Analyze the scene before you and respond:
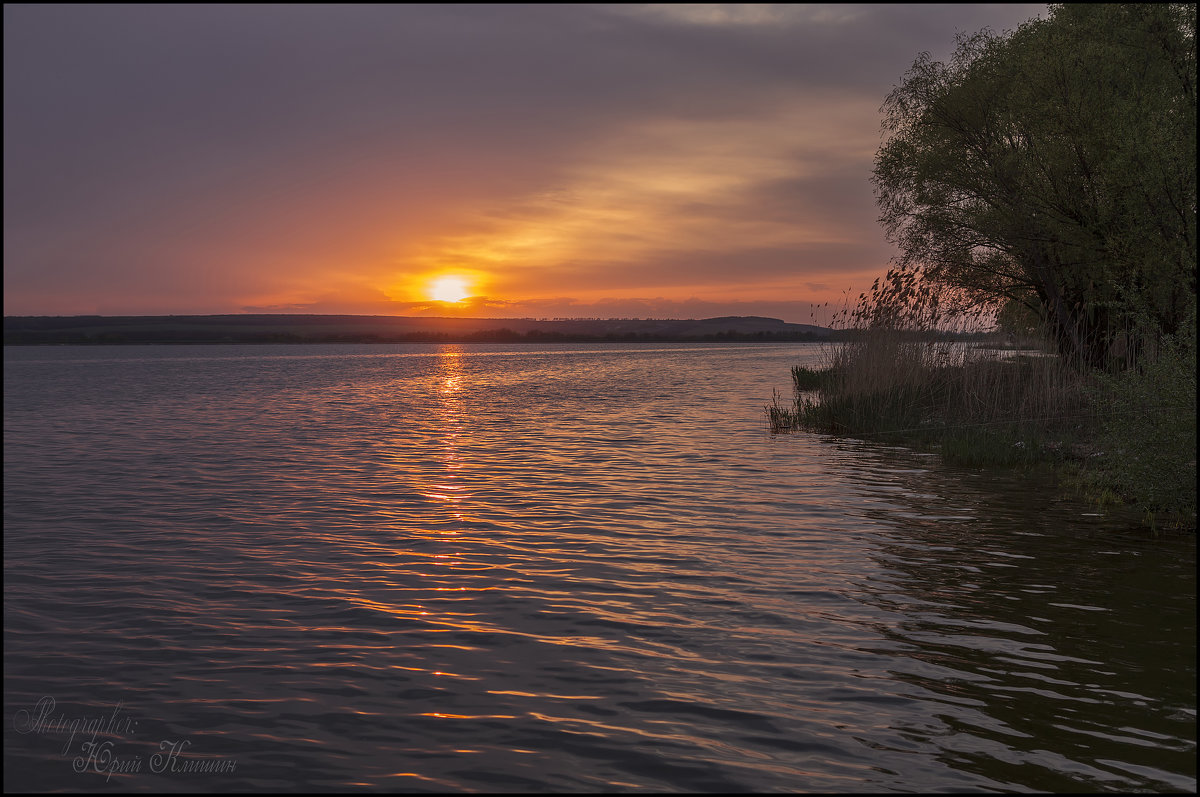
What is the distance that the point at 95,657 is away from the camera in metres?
7.67

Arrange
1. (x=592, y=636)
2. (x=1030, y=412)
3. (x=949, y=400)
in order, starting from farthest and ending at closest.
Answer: (x=949, y=400), (x=1030, y=412), (x=592, y=636)

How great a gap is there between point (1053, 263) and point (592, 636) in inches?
979

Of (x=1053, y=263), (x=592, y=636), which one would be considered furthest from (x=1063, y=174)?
(x=592, y=636)

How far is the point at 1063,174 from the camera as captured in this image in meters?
23.9

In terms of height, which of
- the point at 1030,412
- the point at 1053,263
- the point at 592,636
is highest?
the point at 1053,263

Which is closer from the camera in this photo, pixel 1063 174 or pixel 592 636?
pixel 592 636

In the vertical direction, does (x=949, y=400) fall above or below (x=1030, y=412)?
above

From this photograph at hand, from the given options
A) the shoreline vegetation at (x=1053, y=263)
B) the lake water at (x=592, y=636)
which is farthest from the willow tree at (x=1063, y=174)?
the lake water at (x=592, y=636)

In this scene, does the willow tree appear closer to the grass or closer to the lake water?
the grass

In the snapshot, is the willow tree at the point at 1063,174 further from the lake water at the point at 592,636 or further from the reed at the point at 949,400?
the lake water at the point at 592,636

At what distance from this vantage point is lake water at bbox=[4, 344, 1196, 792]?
19.0ft

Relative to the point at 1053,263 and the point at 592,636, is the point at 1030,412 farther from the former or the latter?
the point at 592,636

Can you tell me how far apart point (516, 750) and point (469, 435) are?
71.3 feet

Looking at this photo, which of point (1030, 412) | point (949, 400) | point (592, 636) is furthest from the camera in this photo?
point (949, 400)
